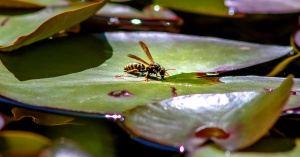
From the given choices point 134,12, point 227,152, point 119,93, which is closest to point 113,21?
point 134,12

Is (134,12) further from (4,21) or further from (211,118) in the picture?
(211,118)

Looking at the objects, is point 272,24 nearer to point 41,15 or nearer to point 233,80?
point 233,80

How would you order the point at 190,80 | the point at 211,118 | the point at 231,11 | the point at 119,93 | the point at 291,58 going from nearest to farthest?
the point at 211,118 → the point at 119,93 → the point at 190,80 → the point at 291,58 → the point at 231,11

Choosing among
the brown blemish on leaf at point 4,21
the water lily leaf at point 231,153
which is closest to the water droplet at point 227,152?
the water lily leaf at point 231,153

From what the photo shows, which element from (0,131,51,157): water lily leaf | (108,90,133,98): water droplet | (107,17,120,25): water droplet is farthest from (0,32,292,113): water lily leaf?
(107,17,120,25): water droplet

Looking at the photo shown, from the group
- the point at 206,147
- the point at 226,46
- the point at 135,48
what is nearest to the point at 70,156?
the point at 206,147
